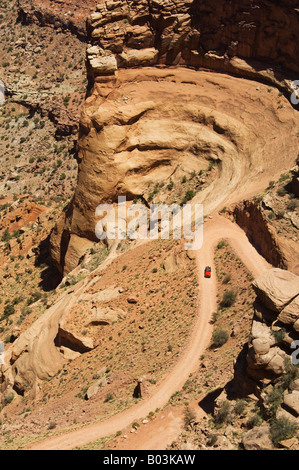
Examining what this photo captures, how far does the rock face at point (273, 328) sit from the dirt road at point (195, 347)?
5491 millimetres

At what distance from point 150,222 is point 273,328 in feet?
64.0

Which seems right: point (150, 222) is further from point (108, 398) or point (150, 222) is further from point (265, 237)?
point (108, 398)

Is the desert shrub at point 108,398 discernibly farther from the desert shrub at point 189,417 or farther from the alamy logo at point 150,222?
the alamy logo at point 150,222

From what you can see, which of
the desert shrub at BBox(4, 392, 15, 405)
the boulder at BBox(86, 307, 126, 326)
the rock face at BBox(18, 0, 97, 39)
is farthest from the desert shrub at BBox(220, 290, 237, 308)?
the rock face at BBox(18, 0, 97, 39)

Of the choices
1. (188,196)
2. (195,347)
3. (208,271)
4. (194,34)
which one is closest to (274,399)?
(195,347)

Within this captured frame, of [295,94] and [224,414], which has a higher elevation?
[295,94]

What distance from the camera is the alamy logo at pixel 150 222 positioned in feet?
114

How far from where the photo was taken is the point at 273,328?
20250 mm

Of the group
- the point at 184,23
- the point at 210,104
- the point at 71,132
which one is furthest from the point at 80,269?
the point at 71,132

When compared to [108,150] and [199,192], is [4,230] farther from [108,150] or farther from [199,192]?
[199,192]

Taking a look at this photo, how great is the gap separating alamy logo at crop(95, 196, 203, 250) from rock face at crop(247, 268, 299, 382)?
1223 centimetres

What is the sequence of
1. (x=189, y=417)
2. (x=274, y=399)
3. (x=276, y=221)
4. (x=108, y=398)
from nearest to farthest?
(x=274, y=399) → (x=189, y=417) → (x=108, y=398) → (x=276, y=221)

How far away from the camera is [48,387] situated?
103 feet

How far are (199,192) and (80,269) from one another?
9.65 metres
